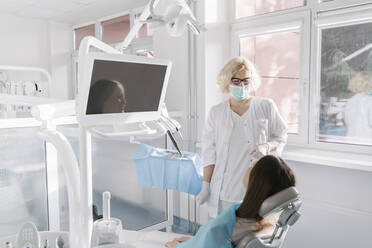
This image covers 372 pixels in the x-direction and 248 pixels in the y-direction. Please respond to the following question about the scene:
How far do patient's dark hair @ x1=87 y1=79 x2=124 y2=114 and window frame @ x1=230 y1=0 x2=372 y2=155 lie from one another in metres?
2.01

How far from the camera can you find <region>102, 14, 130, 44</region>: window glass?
16.2 ft

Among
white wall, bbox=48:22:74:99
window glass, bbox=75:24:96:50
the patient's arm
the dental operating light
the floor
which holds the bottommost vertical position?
the floor

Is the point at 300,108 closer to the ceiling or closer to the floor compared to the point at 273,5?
closer to the floor

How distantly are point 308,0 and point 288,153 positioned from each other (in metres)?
1.18

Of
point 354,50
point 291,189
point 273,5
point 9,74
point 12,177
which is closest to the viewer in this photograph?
point 291,189

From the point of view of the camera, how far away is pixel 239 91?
6.35 ft

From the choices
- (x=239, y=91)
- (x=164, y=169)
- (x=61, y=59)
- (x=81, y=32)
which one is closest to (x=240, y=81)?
(x=239, y=91)

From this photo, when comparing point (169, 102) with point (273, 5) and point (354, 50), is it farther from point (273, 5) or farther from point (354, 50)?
point (354, 50)

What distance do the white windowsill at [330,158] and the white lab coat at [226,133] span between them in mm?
439

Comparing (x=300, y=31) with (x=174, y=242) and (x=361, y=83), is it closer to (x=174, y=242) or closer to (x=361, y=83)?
(x=361, y=83)

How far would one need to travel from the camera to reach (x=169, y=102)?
3.23m

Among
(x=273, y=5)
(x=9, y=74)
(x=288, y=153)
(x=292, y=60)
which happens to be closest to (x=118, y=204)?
(x=288, y=153)

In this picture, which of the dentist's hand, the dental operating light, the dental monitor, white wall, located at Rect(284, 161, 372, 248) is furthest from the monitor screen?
white wall, located at Rect(284, 161, 372, 248)

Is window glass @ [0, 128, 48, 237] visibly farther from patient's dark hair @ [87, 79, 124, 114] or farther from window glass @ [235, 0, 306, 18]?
window glass @ [235, 0, 306, 18]
